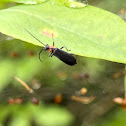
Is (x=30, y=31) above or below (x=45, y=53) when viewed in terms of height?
above

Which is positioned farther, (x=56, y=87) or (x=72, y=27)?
(x=56, y=87)

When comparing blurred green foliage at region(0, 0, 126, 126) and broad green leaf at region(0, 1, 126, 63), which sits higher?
broad green leaf at region(0, 1, 126, 63)

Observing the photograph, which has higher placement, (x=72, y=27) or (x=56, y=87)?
(x=72, y=27)

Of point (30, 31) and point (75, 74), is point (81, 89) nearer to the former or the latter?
point (75, 74)

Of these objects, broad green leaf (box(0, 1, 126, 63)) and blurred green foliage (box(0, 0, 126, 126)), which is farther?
blurred green foliage (box(0, 0, 126, 126))

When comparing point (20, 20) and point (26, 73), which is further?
point (26, 73)

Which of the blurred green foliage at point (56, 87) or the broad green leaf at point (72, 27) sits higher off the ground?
the broad green leaf at point (72, 27)

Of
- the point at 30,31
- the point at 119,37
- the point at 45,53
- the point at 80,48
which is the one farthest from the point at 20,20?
the point at 45,53

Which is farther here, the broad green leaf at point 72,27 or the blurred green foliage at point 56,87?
the blurred green foliage at point 56,87
